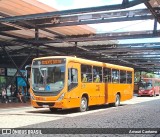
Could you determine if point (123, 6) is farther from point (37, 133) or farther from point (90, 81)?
point (90, 81)

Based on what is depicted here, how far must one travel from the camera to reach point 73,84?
16.7 metres

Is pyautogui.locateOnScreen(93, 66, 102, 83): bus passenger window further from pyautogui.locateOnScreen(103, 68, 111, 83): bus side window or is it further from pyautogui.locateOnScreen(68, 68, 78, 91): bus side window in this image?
pyautogui.locateOnScreen(68, 68, 78, 91): bus side window

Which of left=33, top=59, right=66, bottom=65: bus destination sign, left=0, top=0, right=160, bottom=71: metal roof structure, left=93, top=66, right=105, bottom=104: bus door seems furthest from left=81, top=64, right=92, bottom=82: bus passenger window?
left=0, top=0, right=160, bottom=71: metal roof structure

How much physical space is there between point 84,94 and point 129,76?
7674mm

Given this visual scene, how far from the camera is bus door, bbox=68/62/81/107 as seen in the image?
1644 cm

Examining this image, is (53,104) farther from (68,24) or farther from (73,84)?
(68,24)

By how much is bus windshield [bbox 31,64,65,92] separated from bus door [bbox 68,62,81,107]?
0.45m

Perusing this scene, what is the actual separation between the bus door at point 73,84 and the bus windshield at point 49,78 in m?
0.45

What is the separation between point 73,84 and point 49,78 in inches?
47.9

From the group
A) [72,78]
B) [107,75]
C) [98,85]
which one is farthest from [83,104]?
[107,75]

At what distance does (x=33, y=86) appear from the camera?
1669 cm

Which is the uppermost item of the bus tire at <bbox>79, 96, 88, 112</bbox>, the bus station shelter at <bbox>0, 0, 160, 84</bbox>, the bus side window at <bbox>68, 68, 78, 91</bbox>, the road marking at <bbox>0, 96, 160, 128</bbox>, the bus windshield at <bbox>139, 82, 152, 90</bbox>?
the bus station shelter at <bbox>0, 0, 160, 84</bbox>

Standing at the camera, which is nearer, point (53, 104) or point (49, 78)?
point (53, 104)

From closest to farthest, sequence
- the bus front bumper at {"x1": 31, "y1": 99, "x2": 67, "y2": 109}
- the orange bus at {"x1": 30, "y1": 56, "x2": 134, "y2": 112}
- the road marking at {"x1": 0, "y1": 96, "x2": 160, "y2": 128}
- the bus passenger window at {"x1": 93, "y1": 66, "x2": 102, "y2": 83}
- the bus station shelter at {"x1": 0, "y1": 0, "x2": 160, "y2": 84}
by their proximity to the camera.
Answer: the road marking at {"x1": 0, "y1": 96, "x2": 160, "y2": 128} → the bus station shelter at {"x1": 0, "y1": 0, "x2": 160, "y2": 84} → the bus front bumper at {"x1": 31, "y1": 99, "x2": 67, "y2": 109} → the orange bus at {"x1": 30, "y1": 56, "x2": 134, "y2": 112} → the bus passenger window at {"x1": 93, "y1": 66, "x2": 102, "y2": 83}
